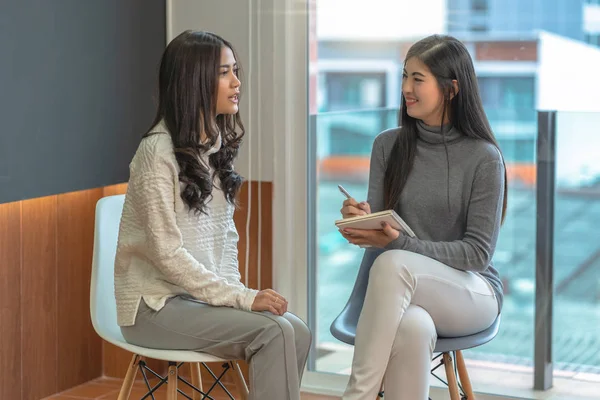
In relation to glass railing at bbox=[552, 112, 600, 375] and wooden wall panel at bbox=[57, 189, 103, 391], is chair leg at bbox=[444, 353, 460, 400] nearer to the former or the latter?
glass railing at bbox=[552, 112, 600, 375]

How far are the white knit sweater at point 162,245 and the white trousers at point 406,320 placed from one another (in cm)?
32

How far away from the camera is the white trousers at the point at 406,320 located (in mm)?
2242

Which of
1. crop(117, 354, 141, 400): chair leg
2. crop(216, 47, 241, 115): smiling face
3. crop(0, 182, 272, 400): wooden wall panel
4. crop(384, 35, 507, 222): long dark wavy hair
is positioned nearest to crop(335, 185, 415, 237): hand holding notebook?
crop(384, 35, 507, 222): long dark wavy hair

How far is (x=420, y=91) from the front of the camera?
2529mm

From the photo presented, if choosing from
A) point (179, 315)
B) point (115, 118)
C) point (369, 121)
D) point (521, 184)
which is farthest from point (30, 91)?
point (521, 184)

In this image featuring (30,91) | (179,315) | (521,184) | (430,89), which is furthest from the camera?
(521,184)

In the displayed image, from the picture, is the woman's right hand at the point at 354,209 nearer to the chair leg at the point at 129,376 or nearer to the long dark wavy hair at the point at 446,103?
the long dark wavy hair at the point at 446,103

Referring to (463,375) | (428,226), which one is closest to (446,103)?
(428,226)

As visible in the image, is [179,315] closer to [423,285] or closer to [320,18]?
[423,285]

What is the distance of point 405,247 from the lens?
2.43 metres

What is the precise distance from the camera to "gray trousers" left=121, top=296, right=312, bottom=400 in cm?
223

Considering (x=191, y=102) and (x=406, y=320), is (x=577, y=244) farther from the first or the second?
(x=191, y=102)

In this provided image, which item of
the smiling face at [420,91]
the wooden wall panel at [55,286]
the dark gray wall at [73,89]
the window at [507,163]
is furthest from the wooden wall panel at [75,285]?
the smiling face at [420,91]

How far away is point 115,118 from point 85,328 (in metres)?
0.81
